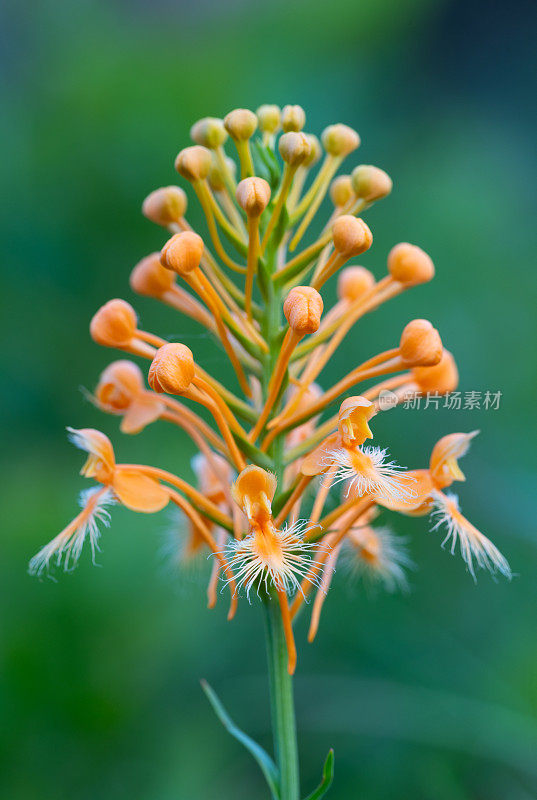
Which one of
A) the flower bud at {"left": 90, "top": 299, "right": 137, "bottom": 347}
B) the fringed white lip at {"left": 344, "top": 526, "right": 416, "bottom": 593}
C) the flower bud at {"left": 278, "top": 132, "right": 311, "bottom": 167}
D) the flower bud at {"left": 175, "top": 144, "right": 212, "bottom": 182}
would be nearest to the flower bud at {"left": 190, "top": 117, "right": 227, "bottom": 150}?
the flower bud at {"left": 175, "top": 144, "right": 212, "bottom": 182}

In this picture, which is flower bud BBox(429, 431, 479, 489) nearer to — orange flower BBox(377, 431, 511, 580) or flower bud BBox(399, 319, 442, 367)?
orange flower BBox(377, 431, 511, 580)

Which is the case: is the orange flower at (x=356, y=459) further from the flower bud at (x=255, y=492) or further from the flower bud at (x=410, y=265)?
the flower bud at (x=410, y=265)

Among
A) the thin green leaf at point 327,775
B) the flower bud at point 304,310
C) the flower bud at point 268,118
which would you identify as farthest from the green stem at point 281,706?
the flower bud at point 268,118

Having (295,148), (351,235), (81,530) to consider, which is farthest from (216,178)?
(81,530)

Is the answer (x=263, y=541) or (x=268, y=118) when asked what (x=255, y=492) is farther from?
(x=268, y=118)

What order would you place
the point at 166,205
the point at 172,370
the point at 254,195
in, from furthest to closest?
the point at 166,205
the point at 254,195
the point at 172,370

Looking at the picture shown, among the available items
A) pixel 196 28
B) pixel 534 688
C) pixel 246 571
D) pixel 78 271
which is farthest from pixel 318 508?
pixel 196 28

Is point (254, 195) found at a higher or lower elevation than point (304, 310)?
higher

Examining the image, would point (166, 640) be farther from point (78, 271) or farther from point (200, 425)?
point (78, 271)
